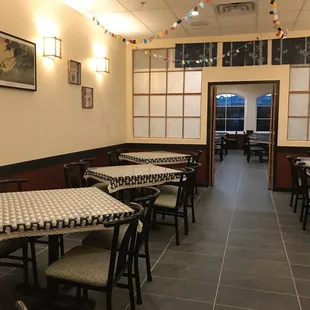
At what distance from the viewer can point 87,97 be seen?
17.3 ft

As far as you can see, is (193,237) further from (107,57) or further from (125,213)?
(107,57)

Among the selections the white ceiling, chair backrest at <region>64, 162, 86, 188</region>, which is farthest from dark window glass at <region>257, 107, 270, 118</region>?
chair backrest at <region>64, 162, 86, 188</region>

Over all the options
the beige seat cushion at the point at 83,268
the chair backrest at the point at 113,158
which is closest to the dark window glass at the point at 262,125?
the chair backrest at the point at 113,158

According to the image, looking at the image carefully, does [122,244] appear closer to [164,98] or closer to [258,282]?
[258,282]

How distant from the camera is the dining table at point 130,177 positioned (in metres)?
3.43

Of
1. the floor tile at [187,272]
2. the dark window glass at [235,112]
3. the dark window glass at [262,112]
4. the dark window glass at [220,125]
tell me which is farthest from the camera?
the dark window glass at [220,125]

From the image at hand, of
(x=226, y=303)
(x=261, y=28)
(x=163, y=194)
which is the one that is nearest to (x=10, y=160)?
(x=163, y=194)

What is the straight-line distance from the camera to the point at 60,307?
7.97 feet

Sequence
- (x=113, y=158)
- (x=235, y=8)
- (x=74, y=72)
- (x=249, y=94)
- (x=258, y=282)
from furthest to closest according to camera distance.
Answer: (x=249, y=94)
(x=113, y=158)
(x=74, y=72)
(x=235, y=8)
(x=258, y=282)

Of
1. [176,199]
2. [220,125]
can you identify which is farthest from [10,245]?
[220,125]

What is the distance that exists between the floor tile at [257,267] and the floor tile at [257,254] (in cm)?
9

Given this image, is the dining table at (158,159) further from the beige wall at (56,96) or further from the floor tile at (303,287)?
the floor tile at (303,287)

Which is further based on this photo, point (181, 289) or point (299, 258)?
point (299, 258)

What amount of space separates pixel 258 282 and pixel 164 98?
4623 millimetres
